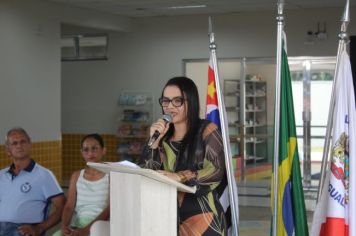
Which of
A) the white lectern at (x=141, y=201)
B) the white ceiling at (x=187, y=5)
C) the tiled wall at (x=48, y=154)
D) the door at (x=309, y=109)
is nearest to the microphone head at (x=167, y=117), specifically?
the white lectern at (x=141, y=201)

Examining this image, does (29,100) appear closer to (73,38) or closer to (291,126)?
(73,38)

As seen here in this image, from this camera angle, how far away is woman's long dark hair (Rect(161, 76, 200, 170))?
10.8ft

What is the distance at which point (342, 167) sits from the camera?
3.51 meters

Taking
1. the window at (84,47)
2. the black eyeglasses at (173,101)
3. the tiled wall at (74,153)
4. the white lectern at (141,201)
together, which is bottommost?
the tiled wall at (74,153)

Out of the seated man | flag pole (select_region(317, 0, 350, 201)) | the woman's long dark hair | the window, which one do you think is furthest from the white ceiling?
the woman's long dark hair

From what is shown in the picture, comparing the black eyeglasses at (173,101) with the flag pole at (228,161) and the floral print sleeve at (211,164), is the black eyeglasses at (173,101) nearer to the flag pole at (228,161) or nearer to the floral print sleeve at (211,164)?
the floral print sleeve at (211,164)

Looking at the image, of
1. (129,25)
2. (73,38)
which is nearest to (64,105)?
(73,38)

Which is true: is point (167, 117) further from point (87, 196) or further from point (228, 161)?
point (87, 196)

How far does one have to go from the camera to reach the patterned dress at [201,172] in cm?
327

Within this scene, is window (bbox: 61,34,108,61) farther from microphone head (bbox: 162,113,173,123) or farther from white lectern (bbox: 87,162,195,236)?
white lectern (bbox: 87,162,195,236)

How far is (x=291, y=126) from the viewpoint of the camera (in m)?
3.60

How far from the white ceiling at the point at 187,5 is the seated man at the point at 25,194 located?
511cm

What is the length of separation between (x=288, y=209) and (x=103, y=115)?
8.76m

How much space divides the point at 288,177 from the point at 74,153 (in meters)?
9.10
